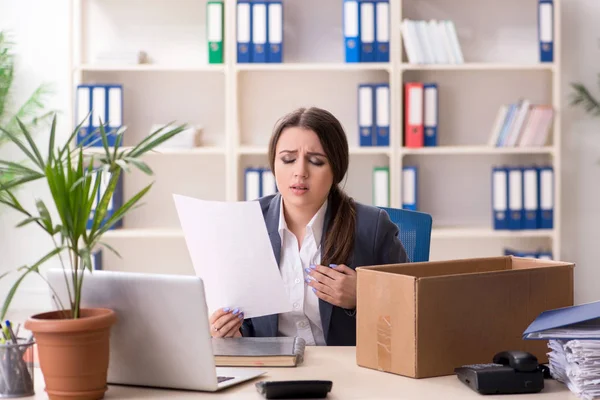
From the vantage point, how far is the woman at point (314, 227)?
2.09 meters

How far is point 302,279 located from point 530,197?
2.47m

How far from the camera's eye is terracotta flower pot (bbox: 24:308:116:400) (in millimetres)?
1337

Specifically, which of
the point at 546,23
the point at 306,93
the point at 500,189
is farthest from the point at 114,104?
the point at 546,23

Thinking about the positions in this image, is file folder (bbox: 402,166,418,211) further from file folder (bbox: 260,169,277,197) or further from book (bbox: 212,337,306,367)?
book (bbox: 212,337,306,367)

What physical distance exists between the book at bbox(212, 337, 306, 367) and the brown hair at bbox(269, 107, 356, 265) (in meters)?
0.42

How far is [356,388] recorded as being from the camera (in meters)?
1.48

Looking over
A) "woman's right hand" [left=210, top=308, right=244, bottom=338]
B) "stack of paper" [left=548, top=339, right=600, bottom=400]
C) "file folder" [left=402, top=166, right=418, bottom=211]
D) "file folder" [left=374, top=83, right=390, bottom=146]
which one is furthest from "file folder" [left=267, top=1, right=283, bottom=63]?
"stack of paper" [left=548, top=339, right=600, bottom=400]

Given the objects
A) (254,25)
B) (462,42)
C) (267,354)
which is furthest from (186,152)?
(267,354)

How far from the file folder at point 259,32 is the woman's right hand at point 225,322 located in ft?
8.71

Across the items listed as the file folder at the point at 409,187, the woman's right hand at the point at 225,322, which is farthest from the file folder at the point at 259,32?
the woman's right hand at the point at 225,322

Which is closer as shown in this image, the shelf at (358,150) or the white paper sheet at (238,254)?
the white paper sheet at (238,254)

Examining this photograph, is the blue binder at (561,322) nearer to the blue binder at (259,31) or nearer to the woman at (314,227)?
the woman at (314,227)

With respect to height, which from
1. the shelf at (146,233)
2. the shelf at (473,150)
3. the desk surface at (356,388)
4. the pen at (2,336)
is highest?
the shelf at (473,150)

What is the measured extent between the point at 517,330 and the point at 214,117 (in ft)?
10.5
